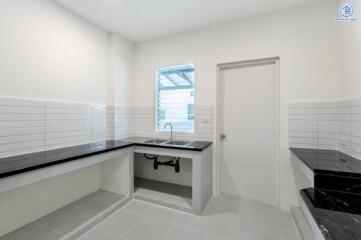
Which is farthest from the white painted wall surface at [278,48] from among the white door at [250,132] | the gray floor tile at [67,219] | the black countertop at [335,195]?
the gray floor tile at [67,219]

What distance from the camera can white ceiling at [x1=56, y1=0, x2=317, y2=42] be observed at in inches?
82.3

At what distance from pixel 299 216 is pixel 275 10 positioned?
268cm

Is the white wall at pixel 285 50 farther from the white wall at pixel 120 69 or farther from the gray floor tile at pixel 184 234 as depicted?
the gray floor tile at pixel 184 234

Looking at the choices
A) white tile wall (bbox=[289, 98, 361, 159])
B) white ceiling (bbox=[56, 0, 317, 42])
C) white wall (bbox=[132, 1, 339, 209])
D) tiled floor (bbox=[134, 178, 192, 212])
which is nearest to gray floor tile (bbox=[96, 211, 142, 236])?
tiled floor (bbox=[134, 178, 192, 212])

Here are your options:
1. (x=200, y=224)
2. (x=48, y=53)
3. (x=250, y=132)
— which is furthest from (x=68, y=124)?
(x=250, y=132)

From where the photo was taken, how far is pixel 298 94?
7.00 ft

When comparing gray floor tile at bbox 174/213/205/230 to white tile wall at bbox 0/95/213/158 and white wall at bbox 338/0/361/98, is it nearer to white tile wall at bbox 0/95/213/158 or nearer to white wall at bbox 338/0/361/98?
white tile wall at bbox 0/95/213/158

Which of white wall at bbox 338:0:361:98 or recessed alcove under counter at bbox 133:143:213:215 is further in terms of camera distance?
recessed alcove under counter at bbox 133:143:213:215

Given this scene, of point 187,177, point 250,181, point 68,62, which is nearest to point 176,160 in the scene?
point 187,177

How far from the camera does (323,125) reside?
203 cm

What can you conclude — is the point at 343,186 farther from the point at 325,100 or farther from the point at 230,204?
the point at 230,204

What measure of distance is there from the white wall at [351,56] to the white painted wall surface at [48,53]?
3268 mm

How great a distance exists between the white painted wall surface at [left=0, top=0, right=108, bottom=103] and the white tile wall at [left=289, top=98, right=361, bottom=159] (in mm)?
2937

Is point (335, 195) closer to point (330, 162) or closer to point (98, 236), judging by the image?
point (330, 162)
